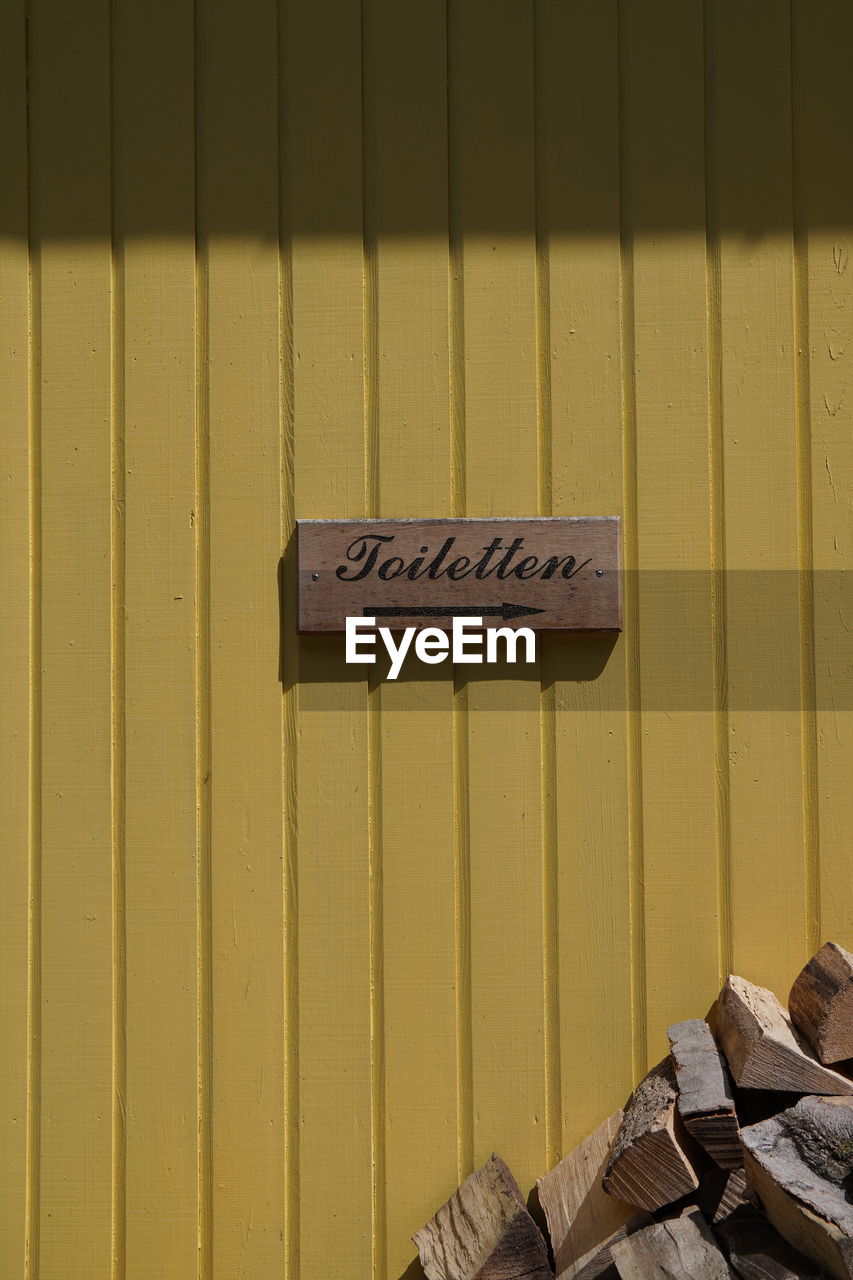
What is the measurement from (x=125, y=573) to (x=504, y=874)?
99cm

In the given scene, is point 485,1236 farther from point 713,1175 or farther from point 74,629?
point 74,629

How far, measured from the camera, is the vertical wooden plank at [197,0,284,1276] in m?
2.30

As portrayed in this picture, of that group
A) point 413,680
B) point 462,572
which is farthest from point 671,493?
point 413,680

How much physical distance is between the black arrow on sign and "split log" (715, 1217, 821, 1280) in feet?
3.73

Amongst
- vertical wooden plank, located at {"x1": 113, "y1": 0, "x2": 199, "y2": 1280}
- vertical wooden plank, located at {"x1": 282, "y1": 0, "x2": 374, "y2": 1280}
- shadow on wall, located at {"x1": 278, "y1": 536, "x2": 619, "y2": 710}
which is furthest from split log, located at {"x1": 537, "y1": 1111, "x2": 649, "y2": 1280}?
shadow on wall, located at {"x1": 278, "y1": 536, "x2": 619, "y2": 710}

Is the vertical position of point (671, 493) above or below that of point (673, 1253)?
above

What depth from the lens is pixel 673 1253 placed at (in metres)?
1.84

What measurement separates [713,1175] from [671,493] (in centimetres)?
127

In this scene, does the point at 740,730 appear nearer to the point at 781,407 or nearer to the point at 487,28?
the point at 781,407

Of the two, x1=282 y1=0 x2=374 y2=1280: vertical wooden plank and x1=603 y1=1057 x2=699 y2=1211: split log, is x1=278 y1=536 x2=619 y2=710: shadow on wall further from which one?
x1=603 y1=1057 x2=699 y2=1211: split log

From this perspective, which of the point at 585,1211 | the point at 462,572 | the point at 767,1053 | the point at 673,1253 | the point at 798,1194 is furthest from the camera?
the point at 462,572

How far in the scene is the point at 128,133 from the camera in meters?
2.39

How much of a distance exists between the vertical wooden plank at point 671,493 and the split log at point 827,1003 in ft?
0.66

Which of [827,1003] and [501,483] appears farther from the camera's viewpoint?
[501,483]
